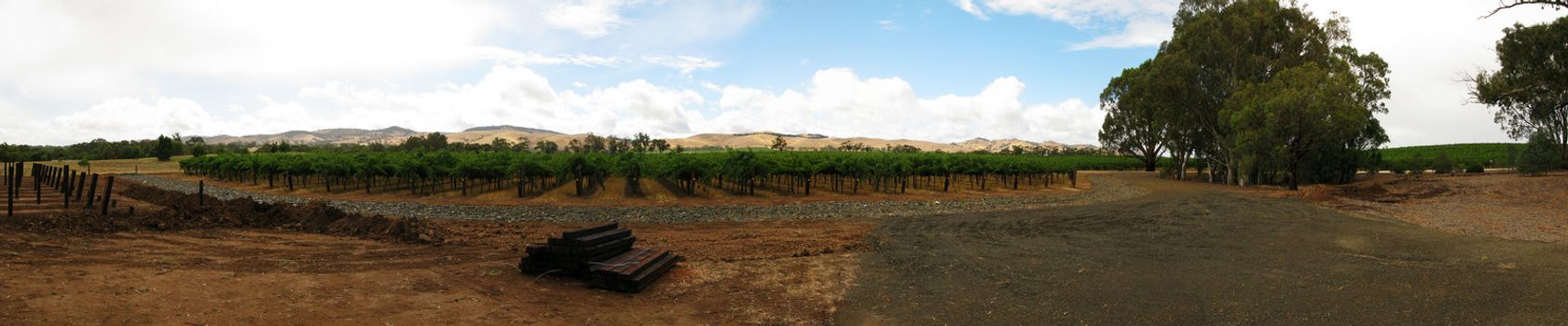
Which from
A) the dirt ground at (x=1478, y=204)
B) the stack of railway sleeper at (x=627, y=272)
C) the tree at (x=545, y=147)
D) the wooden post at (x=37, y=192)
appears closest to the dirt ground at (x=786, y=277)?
the stack of railway sleeper at (x=627, y=272)

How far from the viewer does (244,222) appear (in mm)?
15070

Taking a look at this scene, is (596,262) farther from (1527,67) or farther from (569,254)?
(1527,67)

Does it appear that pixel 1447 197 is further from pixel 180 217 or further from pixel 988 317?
pixel 180 217

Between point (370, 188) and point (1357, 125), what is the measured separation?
63.0 metres

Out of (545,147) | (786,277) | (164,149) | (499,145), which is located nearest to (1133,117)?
(786,277)

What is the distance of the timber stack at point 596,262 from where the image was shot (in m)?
9.47

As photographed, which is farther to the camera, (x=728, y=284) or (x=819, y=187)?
(x=819, y=187)

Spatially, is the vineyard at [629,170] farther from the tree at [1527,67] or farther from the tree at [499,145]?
the tree at [499,145]

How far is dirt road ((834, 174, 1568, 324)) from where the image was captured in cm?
848

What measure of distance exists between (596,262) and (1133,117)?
74.7 metres

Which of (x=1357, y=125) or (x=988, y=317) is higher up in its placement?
(x=1357, y=125)

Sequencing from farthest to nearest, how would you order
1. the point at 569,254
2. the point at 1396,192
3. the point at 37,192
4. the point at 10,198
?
1. the point at 1396,192
2. the point at 37,192
3. the point at 10,198
4. the point at 569,254

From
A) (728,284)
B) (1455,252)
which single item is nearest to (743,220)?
(728,284)

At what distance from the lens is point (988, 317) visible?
27.4 ft
